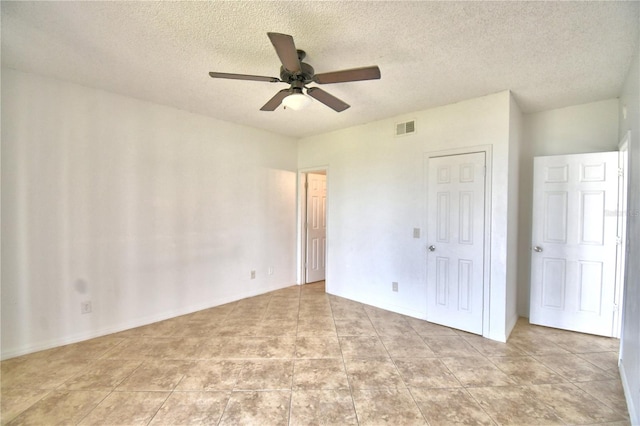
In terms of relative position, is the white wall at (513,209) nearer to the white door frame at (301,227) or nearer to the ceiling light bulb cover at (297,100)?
the ceiling light bulb cover at (297,100)

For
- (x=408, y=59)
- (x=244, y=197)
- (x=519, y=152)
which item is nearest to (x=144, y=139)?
(x=244, y=197)

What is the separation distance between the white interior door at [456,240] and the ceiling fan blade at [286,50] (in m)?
2.19

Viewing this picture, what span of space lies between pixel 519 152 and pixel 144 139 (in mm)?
4509

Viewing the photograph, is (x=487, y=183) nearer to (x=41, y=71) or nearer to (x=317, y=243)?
(x=317, y=243)

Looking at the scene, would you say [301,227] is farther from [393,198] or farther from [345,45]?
[345,45]

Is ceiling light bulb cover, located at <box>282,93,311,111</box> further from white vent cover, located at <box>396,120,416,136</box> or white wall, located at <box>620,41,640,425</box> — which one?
white wall, located at <box>620,41,640,425</box>

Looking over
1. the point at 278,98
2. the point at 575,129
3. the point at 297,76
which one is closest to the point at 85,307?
the point at 278,98

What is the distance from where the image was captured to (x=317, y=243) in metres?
5.20

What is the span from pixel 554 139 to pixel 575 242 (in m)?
1.27

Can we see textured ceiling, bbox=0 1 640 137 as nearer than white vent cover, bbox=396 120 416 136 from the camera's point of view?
Yes

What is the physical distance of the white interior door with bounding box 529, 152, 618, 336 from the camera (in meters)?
2.96

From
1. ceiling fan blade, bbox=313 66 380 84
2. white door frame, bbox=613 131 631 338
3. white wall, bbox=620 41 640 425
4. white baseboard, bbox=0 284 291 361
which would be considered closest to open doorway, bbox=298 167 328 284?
white baseboard, bbox=0 284 291 361

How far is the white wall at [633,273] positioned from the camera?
1782 millimetres

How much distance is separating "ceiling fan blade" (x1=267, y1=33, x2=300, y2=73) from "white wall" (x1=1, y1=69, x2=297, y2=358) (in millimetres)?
2258
